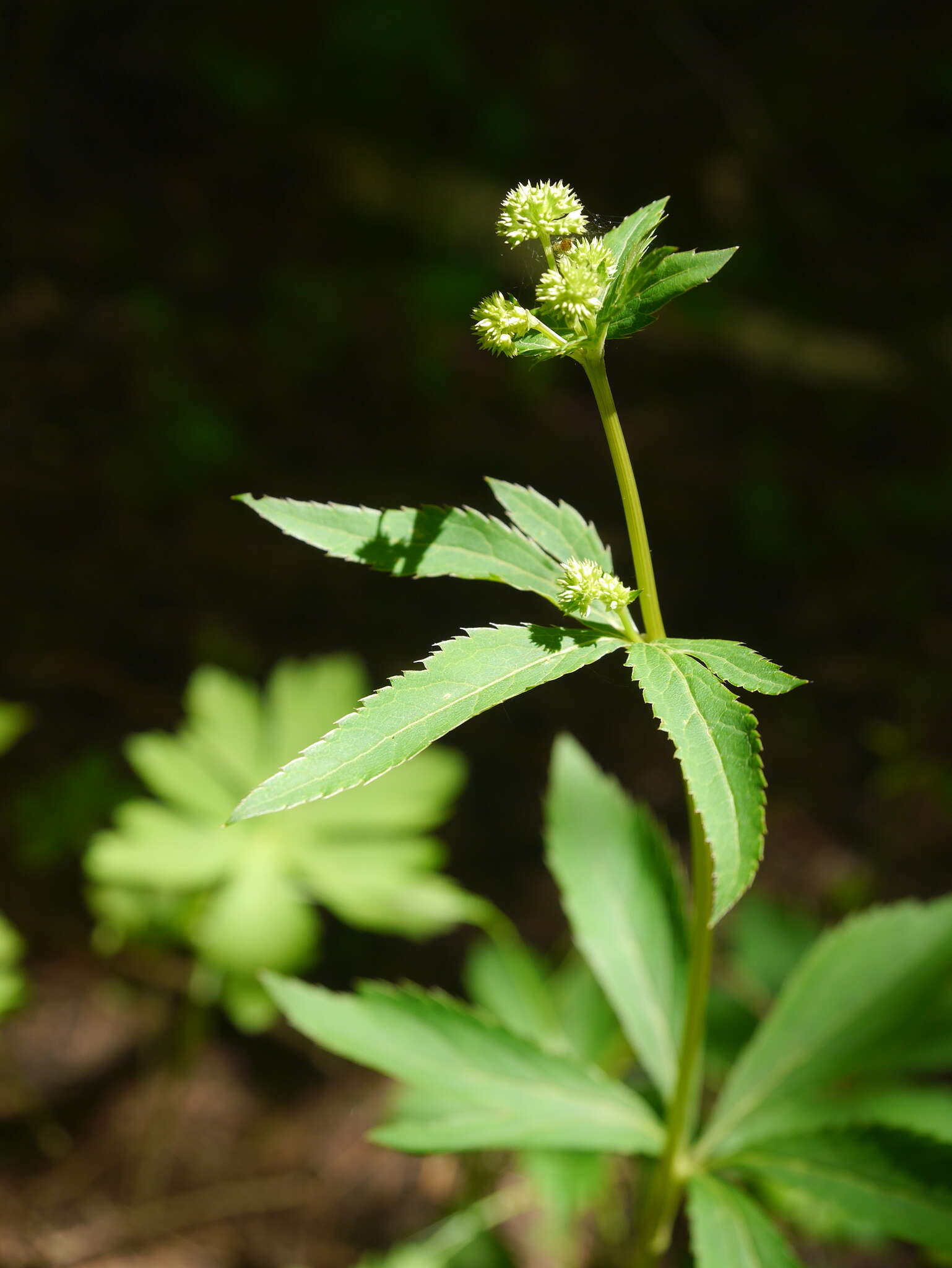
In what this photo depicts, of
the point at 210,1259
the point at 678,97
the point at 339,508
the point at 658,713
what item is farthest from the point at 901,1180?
the point at 678,97

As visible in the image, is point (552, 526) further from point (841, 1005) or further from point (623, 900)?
point (841, 1005)

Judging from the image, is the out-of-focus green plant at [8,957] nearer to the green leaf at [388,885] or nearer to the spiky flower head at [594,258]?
the green leaf at [388,885]

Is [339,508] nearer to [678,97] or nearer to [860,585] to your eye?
[860,585]

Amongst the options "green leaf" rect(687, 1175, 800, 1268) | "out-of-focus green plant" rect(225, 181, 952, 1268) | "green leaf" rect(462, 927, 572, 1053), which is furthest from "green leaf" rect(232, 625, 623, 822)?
"green leaf" rect(462, 927, 572, 1053)

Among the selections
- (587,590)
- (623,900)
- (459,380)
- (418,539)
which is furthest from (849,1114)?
(459,380)

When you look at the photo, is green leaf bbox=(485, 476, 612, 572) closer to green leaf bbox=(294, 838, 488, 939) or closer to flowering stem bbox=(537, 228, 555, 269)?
flowering stem bbox=(537, 228, 555, 269)

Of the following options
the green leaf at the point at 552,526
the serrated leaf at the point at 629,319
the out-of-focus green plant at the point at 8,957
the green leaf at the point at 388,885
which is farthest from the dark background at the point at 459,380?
the serrated leaf at the point at 629,319
